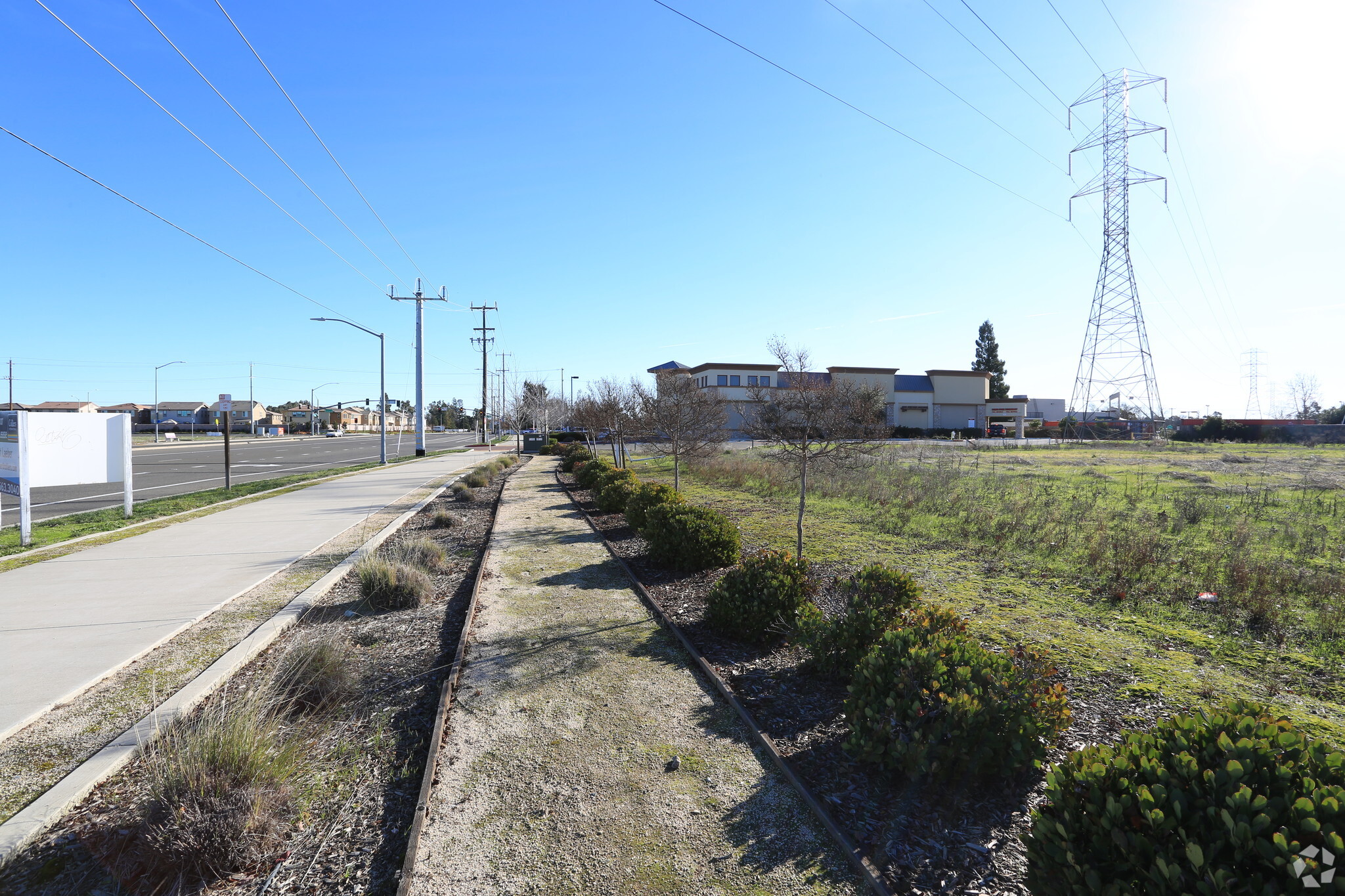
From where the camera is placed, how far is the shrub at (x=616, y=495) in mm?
14047

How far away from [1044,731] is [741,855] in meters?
1.85

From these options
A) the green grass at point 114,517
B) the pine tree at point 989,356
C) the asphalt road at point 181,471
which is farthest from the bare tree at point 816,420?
the pine tree at point 989,356

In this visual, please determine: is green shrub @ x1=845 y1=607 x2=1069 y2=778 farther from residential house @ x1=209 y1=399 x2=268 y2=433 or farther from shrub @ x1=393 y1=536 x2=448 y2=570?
residential house @ x1=209 y1=399 x2=268 y2=433

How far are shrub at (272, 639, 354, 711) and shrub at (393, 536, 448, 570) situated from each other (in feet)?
11.5

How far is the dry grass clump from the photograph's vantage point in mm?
2967

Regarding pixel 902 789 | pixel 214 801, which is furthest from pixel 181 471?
pixel 902 789

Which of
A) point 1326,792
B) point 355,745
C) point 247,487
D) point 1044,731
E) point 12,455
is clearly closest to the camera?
point 1326,792

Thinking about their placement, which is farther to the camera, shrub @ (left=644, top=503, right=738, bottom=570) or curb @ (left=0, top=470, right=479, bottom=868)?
shrub @ (left=644, top=503, right=738, bottom=570)

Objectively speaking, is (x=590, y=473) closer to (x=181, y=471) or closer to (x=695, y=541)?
(x=695, y=541)

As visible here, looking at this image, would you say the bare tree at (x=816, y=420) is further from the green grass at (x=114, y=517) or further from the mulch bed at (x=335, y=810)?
the green grass at (x=114, y=517)

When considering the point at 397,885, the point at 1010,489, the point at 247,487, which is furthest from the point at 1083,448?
the point at 397,885

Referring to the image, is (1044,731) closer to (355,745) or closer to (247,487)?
(355,745)

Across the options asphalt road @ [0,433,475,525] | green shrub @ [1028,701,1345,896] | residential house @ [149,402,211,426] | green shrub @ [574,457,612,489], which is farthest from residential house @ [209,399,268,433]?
green shrub @ [1028,701,1345,896]

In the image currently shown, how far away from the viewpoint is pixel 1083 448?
4353cm
